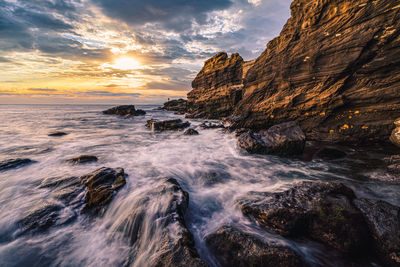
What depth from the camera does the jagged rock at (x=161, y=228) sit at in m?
2.55

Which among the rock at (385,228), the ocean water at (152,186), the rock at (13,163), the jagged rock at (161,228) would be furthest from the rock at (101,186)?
the rock at (385,228)

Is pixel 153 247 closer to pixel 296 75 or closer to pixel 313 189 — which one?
pixel 313 189

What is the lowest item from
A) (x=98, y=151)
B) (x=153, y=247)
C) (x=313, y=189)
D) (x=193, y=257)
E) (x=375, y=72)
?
(x=98, y=151)

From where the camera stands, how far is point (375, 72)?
7.58 metres

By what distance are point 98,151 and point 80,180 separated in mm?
4463

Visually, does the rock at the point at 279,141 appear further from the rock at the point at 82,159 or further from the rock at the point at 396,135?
the rock at the point at 82,159

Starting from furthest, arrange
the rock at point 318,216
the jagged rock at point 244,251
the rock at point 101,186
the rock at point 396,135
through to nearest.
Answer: the rock at point 396,135
the rock at point 101,186
the rock at point 318,216
the jagged rock at point 244,251

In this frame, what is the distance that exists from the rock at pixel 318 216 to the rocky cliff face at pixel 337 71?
6.74 meters

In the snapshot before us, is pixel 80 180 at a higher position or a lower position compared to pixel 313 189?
lower

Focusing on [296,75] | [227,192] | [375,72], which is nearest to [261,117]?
[296,75]

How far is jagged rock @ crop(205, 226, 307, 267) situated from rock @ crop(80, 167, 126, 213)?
306 centimetres

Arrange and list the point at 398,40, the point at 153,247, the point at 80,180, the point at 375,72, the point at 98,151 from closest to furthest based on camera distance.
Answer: the point at 153,247 < the point at 80,180 < the point at 398,40 < the point at 375,72 < the point at 98,151

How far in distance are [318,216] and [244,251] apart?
1.61m

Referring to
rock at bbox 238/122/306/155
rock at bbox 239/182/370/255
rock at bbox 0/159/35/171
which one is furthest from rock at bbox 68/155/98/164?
rock at bbox 238/122/306/155
